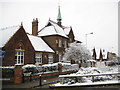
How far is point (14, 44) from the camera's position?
2294cm

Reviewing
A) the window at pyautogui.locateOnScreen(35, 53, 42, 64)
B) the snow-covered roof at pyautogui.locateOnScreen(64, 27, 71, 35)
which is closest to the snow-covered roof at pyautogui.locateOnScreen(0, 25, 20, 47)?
the window at pyautogui.locateOnScreen(35, 53, 42, 64)

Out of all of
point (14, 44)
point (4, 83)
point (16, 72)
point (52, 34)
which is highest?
point (52, 34)

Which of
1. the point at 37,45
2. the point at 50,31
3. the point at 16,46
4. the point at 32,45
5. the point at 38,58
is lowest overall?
the point at 38,58

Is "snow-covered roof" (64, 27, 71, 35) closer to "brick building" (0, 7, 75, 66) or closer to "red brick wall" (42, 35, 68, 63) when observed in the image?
"brick building" (0, 7, 75, 66)

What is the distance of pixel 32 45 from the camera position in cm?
2702

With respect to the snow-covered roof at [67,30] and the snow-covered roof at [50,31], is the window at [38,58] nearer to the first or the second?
the snow-covered roof at [50,31]

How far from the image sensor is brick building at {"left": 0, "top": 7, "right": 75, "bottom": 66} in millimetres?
22422

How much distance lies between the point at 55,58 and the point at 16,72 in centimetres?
1764

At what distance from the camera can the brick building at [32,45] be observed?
22.4 meters

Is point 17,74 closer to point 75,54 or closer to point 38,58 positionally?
point 38,58

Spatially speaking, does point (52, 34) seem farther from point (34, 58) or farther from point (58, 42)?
point (34, 58)

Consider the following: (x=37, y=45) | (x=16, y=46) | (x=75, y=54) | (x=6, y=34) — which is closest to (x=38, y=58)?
(x=37, y=45)

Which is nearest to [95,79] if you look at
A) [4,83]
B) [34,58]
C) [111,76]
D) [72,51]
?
[111,76]

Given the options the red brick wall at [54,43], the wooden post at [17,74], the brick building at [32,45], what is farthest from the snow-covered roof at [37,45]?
the wooden post at [17,74]
